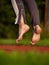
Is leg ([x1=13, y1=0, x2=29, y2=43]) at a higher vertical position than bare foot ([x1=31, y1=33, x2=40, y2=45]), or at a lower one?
higher

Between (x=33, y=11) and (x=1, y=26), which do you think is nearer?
(x=33, y=11)

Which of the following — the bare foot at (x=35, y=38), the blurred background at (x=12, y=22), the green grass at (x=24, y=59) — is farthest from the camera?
the blurred background at (x=12, y=22)

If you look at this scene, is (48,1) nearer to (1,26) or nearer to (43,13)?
(43,13)

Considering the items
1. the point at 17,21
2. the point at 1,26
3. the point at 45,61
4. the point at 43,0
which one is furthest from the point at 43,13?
the point at 45,61

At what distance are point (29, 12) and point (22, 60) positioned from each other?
2.37 metres

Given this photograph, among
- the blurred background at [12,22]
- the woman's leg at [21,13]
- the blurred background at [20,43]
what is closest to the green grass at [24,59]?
the blurred background at [20,43]

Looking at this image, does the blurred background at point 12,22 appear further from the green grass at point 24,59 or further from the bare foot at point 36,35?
the green grass at point 24,59

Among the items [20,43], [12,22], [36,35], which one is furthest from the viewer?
[12,22]

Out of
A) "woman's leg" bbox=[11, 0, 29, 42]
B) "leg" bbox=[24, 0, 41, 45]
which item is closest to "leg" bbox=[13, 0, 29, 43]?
"woman's leg" bbox=[11, 0, 29, 42]

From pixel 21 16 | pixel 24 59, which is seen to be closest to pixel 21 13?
pixel 21 16

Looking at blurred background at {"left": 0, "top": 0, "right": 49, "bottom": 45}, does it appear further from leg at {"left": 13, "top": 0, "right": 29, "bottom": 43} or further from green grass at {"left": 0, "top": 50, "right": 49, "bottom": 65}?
green grass at {"left": 0, "top": 50, "right": 49, "bottom": 65}

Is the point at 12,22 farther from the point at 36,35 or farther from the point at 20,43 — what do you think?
the point at 36,35

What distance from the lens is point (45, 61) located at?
8.33 feet

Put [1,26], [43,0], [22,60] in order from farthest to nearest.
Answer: [1,26], [43,0], [22,60]
